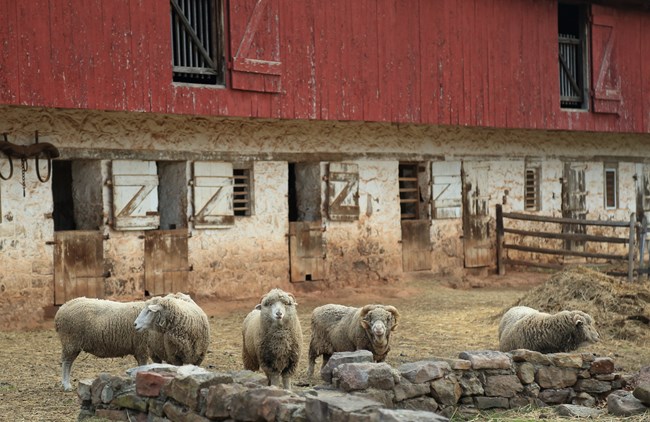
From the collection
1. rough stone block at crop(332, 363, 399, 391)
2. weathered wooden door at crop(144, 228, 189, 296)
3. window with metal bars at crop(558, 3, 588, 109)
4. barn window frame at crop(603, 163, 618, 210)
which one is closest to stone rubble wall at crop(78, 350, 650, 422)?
rough stone block at crop(332, 363, 399, 391)

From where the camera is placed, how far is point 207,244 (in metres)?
16.5

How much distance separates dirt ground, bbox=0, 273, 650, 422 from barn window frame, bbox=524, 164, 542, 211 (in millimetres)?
2318

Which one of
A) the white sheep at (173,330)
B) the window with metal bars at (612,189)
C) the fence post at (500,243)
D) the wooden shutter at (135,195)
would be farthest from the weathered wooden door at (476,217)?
the white sheep at (173,330)

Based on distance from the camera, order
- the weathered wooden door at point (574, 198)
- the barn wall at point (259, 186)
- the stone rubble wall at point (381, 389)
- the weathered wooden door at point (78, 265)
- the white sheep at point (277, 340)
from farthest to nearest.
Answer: the weathered wooden door at point (574, 198) → the weathered wooden door at point (78, 265) → the barn wall at point (259, 186) → the white sheep at point (277, 340) → the stone rubble wall at point (381, 389)

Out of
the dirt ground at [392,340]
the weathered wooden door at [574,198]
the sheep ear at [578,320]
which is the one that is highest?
the weathered wooden door at [574,198]

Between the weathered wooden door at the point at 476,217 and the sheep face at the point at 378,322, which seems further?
the weathered wooden door at the point at 476,217

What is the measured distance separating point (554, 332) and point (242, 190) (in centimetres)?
879

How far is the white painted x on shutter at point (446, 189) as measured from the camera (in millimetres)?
20094

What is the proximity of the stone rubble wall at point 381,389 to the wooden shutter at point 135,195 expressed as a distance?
763 centimetres

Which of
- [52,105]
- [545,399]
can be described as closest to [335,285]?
[52,105]

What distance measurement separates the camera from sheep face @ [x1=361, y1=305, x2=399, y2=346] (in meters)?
9.56

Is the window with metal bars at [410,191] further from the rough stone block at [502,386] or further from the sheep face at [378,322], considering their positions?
the rough stone block at [502,386]

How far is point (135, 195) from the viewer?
15594mm

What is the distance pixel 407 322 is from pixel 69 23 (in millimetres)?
6972
